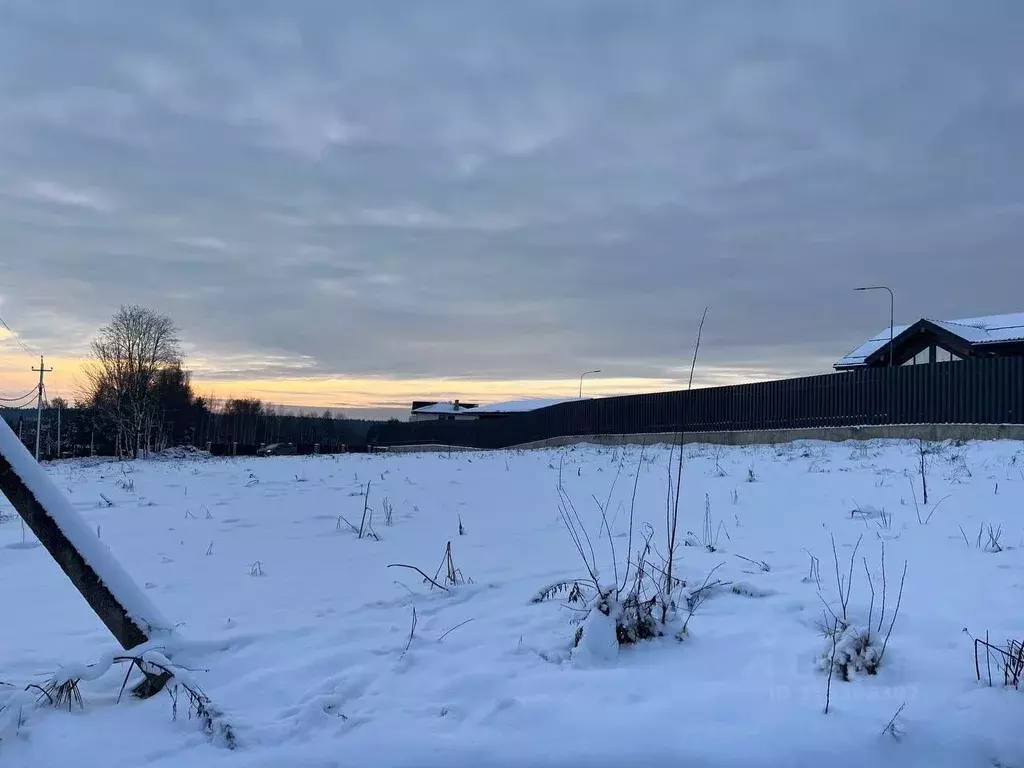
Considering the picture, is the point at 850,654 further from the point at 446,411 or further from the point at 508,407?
the point at 446,411

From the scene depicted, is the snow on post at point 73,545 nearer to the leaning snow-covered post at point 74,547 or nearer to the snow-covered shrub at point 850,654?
the leaning snow-covered post at point 74,547

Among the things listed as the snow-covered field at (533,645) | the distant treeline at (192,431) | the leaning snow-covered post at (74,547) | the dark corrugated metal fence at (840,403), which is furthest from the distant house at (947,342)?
the distant treeline at (192,431)

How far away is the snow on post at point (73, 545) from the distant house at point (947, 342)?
27.5 m

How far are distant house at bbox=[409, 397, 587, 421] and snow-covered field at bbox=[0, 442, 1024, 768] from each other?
51966mm

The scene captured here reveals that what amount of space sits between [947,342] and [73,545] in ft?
102

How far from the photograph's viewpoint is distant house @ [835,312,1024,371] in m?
25.9

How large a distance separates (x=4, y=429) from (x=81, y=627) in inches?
61.8

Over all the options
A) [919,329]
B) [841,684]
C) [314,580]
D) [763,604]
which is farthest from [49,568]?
[919,329]

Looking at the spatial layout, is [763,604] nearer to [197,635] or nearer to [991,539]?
[991,539]

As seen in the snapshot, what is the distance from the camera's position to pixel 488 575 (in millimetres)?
4258

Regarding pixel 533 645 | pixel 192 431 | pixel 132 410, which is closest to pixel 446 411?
pixel 192 431

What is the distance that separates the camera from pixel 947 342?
27.0 metres

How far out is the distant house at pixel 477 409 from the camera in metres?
67.9

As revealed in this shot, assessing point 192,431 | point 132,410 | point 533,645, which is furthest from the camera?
point 192,431
